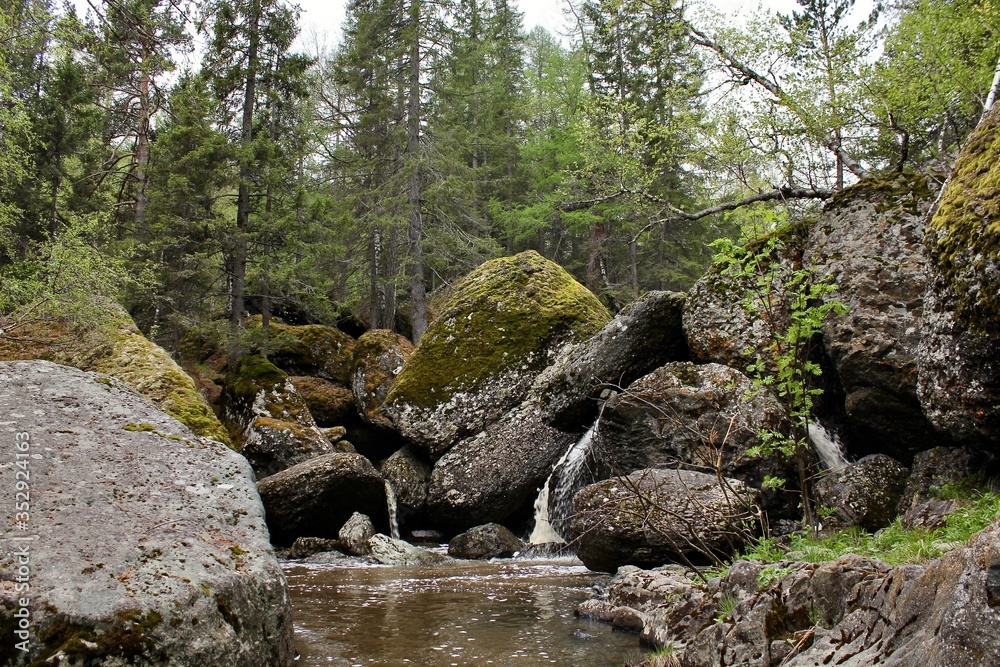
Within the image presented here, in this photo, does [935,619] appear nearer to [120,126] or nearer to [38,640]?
[38,640]

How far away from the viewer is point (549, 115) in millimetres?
30641

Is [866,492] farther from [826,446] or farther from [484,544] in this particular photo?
[484,544]

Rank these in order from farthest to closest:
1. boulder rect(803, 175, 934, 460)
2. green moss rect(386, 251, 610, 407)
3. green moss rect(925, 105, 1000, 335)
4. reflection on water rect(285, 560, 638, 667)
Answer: green moss rect(386, 251, 610, 407)
boulder rect(803, 175, 934, 460)
reflection on water rect(285, 560, 638, 667)
green moss rect(925, 105, 1000, 335)

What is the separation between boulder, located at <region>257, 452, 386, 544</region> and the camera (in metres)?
10.4

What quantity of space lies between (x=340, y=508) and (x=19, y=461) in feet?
23.7

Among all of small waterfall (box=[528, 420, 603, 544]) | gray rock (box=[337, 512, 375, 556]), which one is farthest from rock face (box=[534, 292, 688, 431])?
gray rock (box=[337, 512, 375, 556])

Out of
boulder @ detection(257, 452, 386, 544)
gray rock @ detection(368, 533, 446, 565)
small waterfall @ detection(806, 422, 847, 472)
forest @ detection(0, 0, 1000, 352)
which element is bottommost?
gray rock @ detection(368, 533, 446, 565)

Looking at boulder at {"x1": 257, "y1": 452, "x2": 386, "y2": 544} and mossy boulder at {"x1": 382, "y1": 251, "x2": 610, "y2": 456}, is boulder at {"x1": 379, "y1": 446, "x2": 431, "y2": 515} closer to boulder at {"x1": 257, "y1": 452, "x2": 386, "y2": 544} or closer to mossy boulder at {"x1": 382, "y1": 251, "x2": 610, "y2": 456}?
mossy boulder at {"x1": 382, "y1": 251, "x2": 610, "y2": 456}

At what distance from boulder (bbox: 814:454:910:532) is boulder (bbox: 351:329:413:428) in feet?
34.3

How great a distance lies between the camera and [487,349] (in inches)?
527

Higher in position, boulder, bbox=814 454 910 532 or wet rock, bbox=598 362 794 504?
wet rock, bbox=598 362 794 504

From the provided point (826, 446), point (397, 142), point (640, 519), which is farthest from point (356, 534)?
point (397, 142)

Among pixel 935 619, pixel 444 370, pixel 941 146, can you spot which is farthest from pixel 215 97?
pixel 935 619

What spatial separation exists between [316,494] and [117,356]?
4192mm
